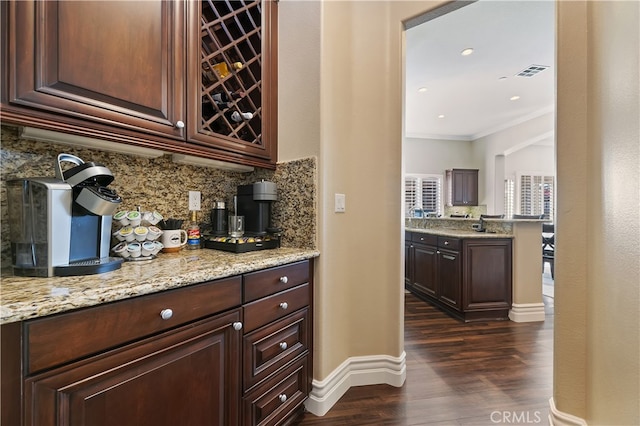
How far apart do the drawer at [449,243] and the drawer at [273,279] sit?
7.43ft

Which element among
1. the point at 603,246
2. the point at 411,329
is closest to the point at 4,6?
the point at 603,246

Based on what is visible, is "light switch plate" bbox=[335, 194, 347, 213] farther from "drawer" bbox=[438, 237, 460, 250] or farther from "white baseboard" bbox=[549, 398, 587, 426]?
"drawer" bbox=[438, 237, 460, 250]

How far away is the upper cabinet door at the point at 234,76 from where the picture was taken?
4.53ft

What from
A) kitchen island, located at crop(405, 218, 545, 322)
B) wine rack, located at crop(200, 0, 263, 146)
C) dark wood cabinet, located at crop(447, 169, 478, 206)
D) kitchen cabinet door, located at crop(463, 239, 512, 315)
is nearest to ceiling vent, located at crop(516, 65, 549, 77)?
kitchen island, located at crop(405, 218, 545, 322)

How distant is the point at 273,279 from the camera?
1.34 metres

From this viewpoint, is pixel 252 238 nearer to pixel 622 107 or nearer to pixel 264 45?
pixel 264 45

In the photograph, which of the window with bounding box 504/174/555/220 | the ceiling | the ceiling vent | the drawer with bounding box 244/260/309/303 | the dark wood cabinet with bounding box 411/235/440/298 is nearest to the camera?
the drawer with bounding box 244/260/309/303

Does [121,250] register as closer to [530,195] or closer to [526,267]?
[526,267]

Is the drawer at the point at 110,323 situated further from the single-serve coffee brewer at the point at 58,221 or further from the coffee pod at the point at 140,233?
the coffee pod at the point at 140,233

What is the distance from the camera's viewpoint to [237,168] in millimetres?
1861

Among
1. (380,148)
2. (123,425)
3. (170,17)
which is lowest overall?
(123,425)

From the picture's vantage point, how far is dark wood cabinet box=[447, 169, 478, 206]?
7395 mm

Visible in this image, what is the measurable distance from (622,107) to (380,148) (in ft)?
3.78
